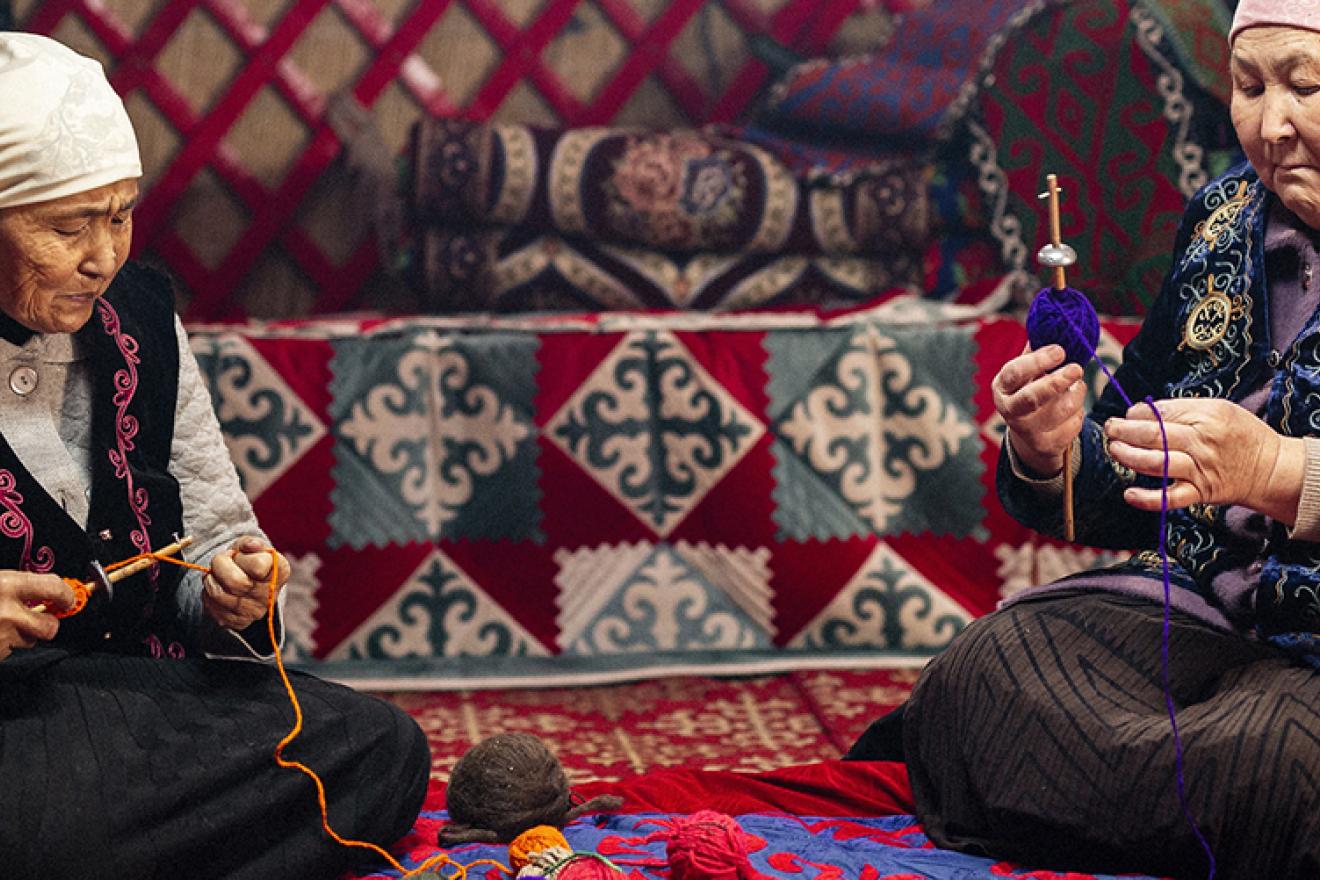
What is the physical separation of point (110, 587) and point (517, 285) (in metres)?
1.33

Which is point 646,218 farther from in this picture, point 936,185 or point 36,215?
point 36,215

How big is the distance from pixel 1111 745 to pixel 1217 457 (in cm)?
25

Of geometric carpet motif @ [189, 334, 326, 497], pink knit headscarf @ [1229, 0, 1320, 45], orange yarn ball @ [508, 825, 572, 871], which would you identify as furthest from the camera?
geometric carpet motif @ [189, 334, 326, 497]

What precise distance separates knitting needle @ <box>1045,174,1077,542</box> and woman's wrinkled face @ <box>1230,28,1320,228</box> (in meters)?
0.15

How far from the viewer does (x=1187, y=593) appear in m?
1.42

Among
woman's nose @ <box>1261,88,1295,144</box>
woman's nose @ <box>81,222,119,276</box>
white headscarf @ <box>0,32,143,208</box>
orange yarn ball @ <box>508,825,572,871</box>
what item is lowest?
orange yarn ball @ <box>508,825,572,871</box>

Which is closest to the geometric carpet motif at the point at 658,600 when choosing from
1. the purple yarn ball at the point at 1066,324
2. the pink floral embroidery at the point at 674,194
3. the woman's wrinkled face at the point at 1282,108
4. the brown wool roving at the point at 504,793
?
the pink floral embroidery at the point at 674,194

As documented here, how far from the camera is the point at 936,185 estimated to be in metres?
2.47

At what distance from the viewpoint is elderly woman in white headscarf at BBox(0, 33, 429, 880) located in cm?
120

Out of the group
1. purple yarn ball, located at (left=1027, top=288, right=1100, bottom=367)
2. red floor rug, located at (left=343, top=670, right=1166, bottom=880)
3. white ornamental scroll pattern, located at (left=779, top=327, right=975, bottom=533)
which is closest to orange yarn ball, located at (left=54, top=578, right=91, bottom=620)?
red floor rug, located at (left=343, top=670, right=1166, bottom=880)

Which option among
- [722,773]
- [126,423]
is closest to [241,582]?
[126,423]

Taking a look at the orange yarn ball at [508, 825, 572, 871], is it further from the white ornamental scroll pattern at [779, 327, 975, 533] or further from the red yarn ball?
the white ornamental scroll pattern at [779, 327, 975, 533]

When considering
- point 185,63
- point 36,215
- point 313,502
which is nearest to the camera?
point 36,215

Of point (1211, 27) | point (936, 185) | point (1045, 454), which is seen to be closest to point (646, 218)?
point (936, 185)
